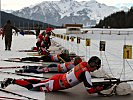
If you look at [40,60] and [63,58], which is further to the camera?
[40,60]

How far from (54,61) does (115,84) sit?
545cm

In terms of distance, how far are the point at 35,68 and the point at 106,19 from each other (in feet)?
416

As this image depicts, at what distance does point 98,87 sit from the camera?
6387 mm

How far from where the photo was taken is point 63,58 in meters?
10.9

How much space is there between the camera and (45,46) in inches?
616

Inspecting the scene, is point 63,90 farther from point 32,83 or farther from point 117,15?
point 117,15

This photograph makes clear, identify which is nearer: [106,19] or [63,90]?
[63,90]

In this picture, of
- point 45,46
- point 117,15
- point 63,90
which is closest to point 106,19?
point 117,15

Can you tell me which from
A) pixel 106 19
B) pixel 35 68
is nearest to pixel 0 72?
pixel 35 68

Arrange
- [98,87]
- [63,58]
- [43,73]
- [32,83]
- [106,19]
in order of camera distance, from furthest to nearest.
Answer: [106,19], [63,58], [43,73], [32,83], [98,87]

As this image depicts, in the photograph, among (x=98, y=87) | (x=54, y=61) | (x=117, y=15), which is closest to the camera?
(x=98, y=87)

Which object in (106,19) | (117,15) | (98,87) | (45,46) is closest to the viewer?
(98,87)

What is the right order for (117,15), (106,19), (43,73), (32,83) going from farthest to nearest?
1. (106,19)
2. (117,15)
3. (43,73)
4. (32,83)

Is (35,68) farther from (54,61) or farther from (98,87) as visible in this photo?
(98,87)
